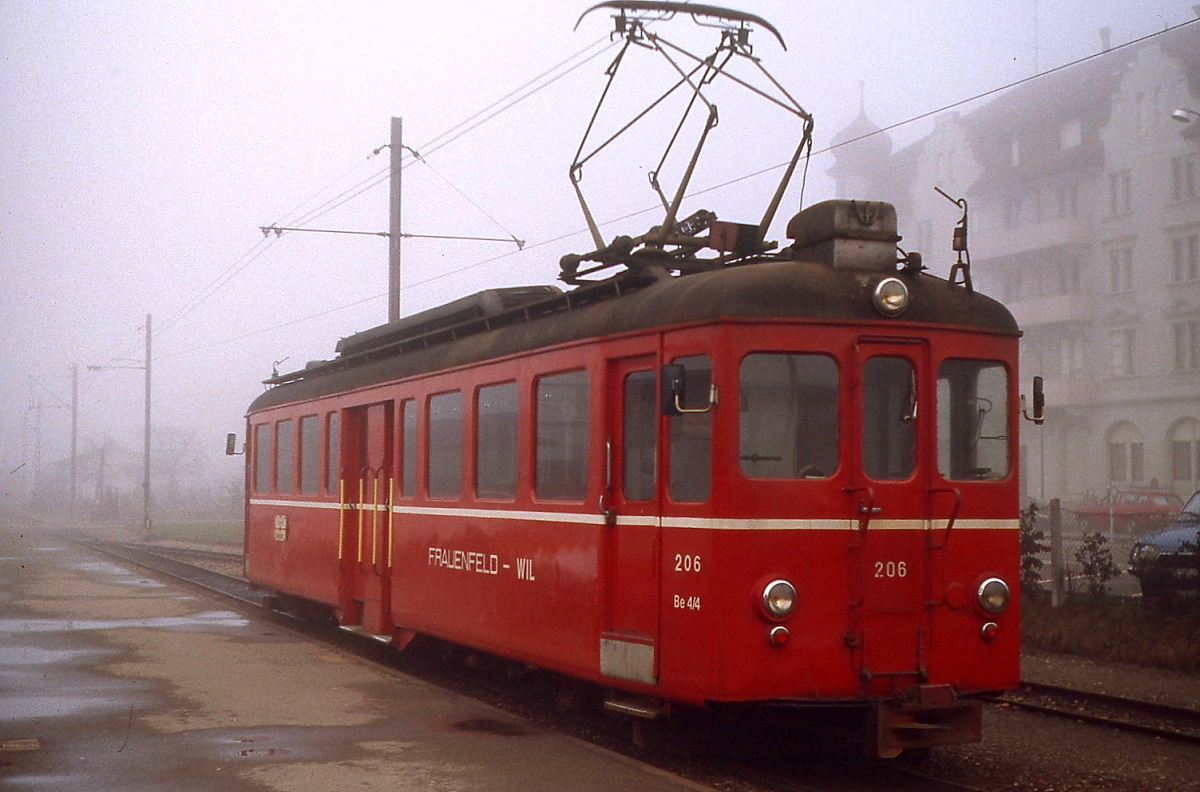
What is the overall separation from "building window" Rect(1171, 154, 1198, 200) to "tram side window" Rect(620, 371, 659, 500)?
108 ft

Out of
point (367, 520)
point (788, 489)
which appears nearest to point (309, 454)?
point (367, 520)

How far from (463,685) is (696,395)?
17.2ft

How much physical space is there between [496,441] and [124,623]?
886 centimetres

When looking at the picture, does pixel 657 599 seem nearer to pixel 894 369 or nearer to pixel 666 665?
pixel 666 665

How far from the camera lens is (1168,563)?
54.2 ft

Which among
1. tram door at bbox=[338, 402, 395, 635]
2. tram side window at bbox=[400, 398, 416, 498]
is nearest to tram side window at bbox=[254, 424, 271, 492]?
tram door at bbox=[338, 402, 395, 635]

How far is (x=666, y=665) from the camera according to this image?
27.1 feet

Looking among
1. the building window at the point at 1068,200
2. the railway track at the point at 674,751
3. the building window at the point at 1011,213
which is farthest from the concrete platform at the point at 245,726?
the building window at the point at 1011,213

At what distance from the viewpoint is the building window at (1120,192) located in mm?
39250

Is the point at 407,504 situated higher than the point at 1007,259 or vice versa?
the point at 1007,259

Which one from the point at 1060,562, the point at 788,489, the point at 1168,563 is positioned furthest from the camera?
the point at 1168,563

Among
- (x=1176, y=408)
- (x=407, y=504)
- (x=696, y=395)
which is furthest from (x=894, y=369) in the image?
(x=1176, y=408)

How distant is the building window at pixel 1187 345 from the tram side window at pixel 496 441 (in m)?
30.5

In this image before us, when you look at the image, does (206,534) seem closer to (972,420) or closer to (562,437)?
(562,437)
